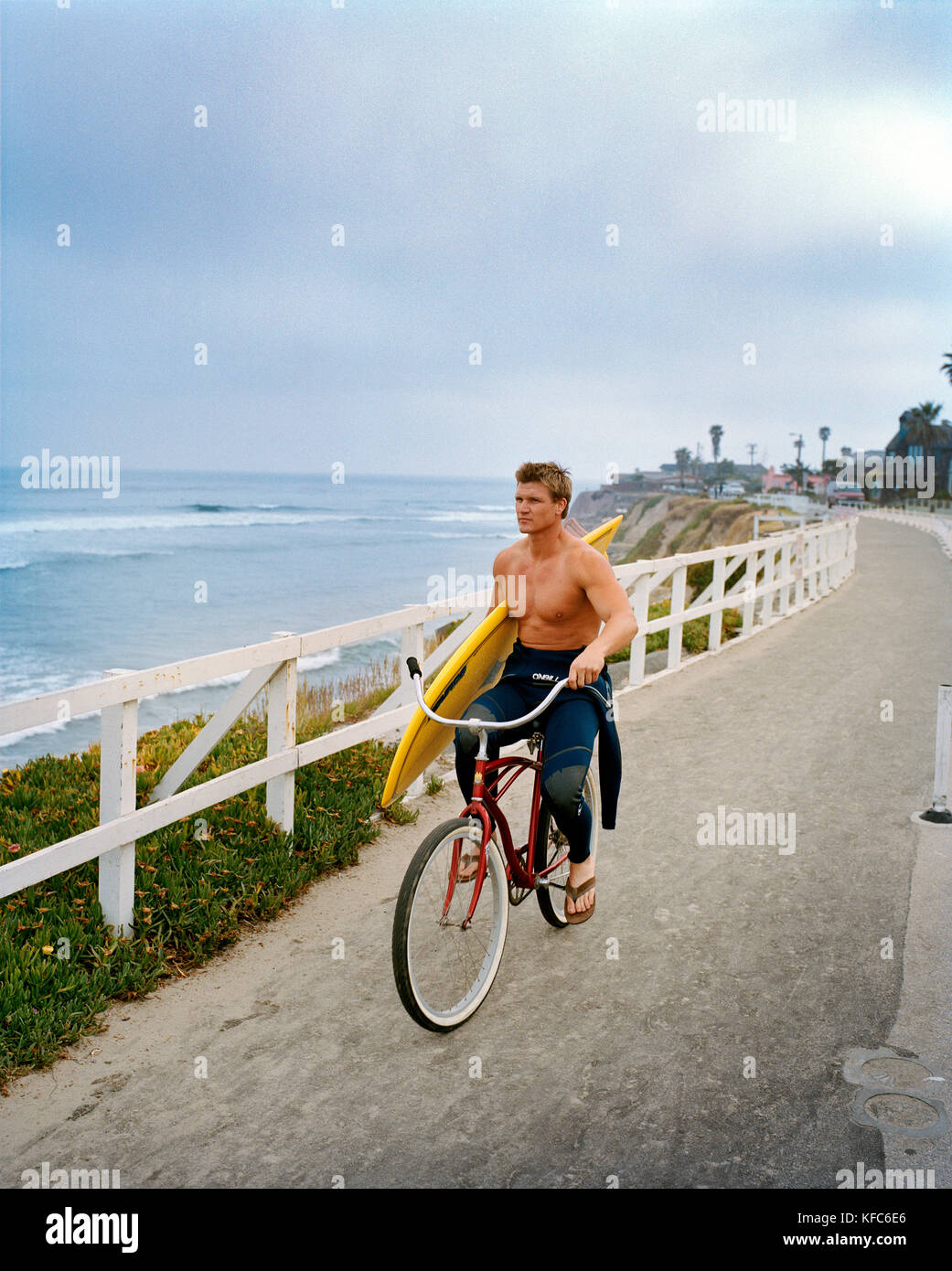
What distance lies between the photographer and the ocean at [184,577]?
31094 millimetres

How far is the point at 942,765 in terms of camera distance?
710 cm

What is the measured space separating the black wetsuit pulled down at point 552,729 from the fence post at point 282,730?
5.05 feet

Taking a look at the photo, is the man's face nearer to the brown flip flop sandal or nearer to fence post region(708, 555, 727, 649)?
the brown flip flop sandal

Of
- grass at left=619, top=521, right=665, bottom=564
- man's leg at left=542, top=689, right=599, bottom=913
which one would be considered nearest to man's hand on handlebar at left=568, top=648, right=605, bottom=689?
man's leg at left=542, top=689, right=599, bottom=913

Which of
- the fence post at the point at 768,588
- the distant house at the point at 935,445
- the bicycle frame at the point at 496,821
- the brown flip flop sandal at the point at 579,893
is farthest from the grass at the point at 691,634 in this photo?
the distant house at the point at 935,445

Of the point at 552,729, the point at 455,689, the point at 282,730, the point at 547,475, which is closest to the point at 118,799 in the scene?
the point at 282,730

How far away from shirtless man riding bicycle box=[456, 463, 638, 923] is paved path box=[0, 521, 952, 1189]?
0.74 meters

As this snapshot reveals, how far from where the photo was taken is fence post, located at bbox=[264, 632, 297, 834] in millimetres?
5852

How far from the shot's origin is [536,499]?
4582 millimetres

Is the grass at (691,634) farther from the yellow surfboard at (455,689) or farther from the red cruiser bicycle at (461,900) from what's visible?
the red cruiser bicycle at (461,900)
